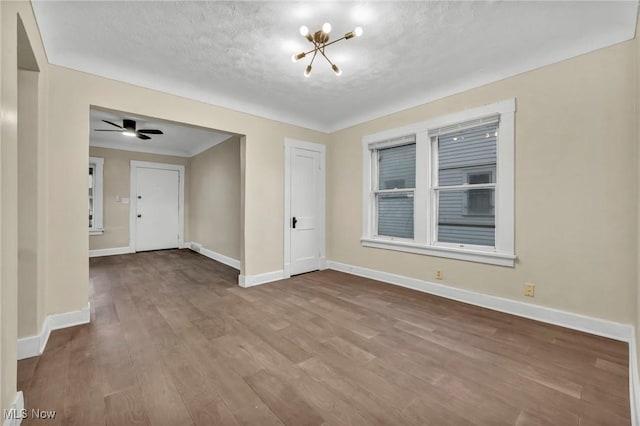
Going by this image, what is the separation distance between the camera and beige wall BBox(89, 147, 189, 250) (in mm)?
6172

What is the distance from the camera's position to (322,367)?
6.48 ft

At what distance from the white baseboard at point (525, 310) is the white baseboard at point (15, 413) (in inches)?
143

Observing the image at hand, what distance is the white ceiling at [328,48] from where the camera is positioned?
6.82 feet

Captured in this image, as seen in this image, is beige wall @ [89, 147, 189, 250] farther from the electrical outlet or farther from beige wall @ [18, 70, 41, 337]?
the electrical outlet

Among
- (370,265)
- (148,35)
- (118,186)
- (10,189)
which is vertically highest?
(148,35)

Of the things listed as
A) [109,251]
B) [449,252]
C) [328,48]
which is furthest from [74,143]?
[109,251]

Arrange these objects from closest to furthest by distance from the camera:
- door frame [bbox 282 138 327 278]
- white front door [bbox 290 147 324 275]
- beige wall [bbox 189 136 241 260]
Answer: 1. door frame [bbox 282 138 327 278]
2. white front door [bbox 290 147 324 275]
3. beige wall [bbox 189 136 241 260]

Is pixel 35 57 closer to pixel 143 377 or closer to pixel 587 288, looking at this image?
pixel 143 377

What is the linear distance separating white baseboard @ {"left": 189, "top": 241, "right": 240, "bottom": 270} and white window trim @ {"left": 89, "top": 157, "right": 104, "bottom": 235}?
1928 mm

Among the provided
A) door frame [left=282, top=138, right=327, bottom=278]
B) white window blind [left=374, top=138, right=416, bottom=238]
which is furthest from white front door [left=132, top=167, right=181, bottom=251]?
white window blind [left=374, top=138, right=416, bottom=238]

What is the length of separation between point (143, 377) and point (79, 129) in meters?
2.35

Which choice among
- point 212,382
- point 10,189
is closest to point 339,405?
point 212,382

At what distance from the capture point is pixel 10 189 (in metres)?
1.31

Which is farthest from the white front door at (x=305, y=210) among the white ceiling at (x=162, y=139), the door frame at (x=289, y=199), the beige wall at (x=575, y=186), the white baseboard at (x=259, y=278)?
the beige wall at (x=575, y=186)
